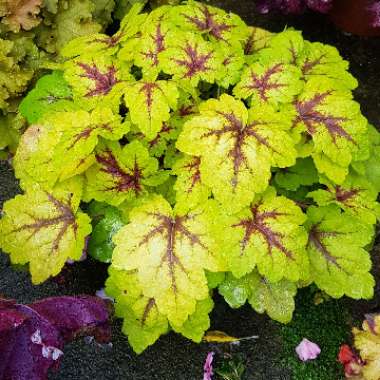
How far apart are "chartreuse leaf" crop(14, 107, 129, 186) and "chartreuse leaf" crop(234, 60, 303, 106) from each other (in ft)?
1.43

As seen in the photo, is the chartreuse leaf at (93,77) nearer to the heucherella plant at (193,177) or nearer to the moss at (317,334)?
the heucherella plant at (193,177)

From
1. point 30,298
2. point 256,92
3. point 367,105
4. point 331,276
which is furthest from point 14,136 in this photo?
point 367,105

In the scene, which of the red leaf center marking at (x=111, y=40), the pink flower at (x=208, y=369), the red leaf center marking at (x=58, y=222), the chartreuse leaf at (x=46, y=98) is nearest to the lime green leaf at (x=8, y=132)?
the chartreuse leaf at (x=46, y=98)

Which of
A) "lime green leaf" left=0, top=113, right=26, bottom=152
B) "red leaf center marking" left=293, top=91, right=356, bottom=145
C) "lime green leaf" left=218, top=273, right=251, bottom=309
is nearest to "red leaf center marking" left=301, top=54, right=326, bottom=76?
"red leaf center marking" left=293, top=91, right=356, bottom=145

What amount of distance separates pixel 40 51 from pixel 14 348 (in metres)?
1.45

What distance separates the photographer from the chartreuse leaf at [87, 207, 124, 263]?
1.90m

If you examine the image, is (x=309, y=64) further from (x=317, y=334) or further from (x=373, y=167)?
(x=317, y=334)

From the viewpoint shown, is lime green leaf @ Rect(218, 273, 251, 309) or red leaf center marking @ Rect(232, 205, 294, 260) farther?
lime green leaf @ Rect(218, 273, 251, 309)

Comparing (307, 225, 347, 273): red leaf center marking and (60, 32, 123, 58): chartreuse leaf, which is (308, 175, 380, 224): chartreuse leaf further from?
(60, 32, 123, 58): chartreuse leaf

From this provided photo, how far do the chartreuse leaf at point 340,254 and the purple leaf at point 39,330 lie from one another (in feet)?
2.44

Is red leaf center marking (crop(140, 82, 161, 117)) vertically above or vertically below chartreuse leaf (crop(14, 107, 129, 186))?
above

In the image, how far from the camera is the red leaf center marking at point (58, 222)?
1.82 metres

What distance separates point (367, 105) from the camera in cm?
289

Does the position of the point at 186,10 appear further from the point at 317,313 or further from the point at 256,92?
the point at 317,313
